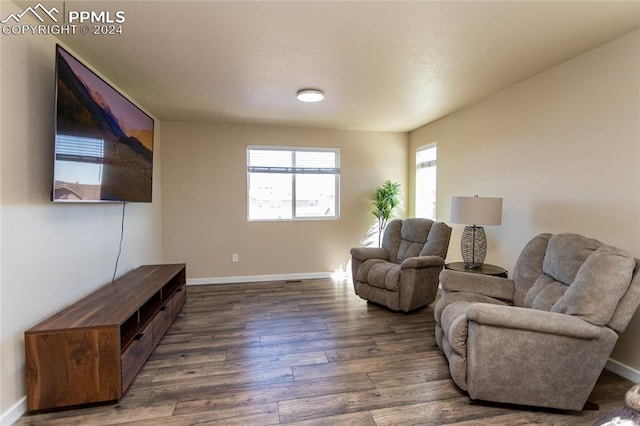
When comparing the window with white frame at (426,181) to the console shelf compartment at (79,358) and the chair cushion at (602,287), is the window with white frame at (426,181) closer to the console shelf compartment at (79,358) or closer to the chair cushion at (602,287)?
the chair cushion at (602,287)

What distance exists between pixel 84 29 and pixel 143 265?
245 centimetres

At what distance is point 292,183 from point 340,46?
8.81 ft

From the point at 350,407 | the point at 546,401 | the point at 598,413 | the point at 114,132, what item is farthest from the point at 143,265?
the point at 598,413

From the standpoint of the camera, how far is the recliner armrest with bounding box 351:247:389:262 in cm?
379

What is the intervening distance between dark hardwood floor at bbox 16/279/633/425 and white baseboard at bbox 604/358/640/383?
0.05 metres

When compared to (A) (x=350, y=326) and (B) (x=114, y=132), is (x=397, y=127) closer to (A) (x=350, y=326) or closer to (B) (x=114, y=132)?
(A) (x=350, y=326)

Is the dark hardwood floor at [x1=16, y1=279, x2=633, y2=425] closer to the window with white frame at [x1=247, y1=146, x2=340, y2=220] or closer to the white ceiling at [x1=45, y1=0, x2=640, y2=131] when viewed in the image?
the window with white frame at [x1=247, y1=146, x2=340, y2=220]

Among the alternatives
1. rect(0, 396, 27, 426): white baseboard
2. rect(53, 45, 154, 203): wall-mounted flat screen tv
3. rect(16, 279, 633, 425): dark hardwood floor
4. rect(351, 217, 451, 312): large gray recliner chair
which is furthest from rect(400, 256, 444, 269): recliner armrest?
rect(0, 396, 27, 426): white baseboard

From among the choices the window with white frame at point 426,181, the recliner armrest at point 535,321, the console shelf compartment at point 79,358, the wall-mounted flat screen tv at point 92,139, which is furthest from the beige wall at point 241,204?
the recliner armrest at point 535,321

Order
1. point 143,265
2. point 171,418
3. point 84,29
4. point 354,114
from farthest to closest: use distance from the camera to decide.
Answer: point 354,114, point 143,265, point 84,29, point 171,418

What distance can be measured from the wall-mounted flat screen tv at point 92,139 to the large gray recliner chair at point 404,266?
2.61 metres

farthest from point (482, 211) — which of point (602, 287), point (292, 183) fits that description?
point (292, 183)

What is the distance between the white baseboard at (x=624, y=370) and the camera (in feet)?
6.69

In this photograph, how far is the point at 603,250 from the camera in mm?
1786
